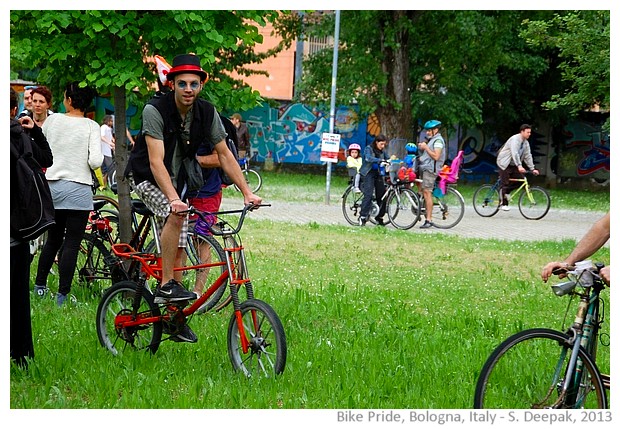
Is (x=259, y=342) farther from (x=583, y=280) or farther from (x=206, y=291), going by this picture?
(x=583, y=280)

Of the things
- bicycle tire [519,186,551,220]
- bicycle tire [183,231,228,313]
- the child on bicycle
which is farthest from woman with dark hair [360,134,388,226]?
bicycle tire [183,231,228,313]

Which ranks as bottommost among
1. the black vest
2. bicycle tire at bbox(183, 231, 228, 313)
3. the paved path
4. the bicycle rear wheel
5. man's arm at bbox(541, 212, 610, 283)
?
the paved path

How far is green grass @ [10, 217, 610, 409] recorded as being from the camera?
5.52 meters

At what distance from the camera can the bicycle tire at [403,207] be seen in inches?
695

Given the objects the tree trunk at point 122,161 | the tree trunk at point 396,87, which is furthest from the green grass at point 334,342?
the tree trunk at point 396,87

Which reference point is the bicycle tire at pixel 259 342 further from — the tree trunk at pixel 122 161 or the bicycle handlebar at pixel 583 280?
the tree trunk at pixel 122 161

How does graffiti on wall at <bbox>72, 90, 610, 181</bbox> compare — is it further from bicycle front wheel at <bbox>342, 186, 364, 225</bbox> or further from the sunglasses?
the sunglasses

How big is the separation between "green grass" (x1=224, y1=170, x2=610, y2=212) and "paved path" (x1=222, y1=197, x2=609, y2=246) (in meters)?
2.19

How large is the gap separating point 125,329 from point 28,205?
1.26 meters

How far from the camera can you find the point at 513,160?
20703 mm

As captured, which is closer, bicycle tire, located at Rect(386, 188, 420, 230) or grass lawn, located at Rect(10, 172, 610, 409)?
grass lawn, located at Rect(10, 172, 610, 409)

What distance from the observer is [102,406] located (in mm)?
5324
